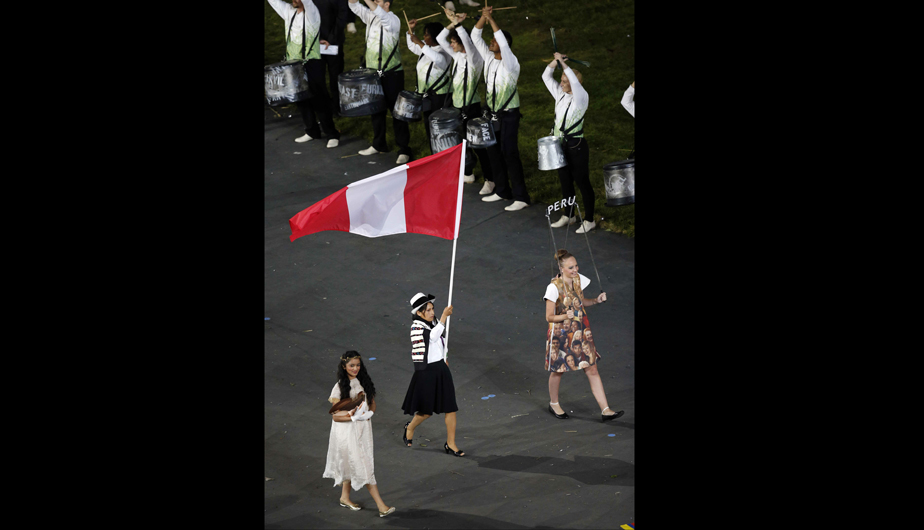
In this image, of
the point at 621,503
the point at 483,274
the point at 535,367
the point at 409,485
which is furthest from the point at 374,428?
the point at 483,274

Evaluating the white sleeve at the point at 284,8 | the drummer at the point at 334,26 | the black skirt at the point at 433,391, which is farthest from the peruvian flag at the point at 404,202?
the drummer at the point at 334,26

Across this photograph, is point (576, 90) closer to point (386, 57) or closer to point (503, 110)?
point (503, 110)

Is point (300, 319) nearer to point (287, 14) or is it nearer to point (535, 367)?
point (535, 367)

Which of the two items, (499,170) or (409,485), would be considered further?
(499,170)

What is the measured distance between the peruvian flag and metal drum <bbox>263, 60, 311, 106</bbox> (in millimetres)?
6802

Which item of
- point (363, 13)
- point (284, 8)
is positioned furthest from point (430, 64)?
point (284, 8)

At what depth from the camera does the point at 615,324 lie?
10625 mm

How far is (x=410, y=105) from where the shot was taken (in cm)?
1382

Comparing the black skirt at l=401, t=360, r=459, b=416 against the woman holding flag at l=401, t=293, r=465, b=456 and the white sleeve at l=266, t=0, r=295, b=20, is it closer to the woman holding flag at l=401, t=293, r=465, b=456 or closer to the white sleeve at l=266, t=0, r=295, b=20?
the woman holding flag at l=401, t=293, r=465, b=456

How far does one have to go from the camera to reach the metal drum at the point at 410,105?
45.3 ft

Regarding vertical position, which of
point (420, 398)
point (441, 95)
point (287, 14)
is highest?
point (287, 14)

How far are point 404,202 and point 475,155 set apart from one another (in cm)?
596

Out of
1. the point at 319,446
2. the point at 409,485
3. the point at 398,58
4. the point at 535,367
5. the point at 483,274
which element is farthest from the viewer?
the point at 398,58

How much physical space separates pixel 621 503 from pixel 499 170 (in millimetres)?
6765
